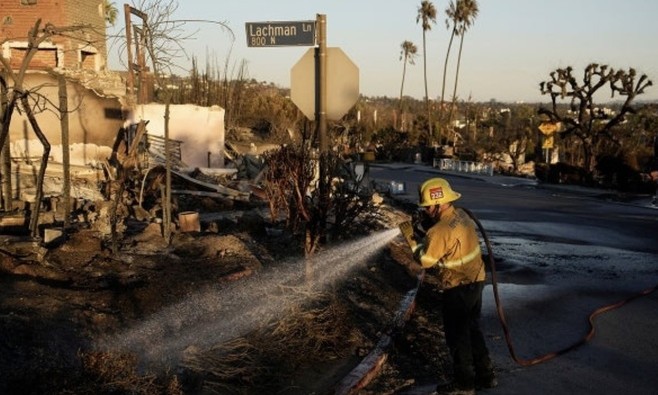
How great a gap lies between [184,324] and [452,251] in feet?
8.37

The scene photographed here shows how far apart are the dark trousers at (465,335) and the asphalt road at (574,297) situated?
0.77ft

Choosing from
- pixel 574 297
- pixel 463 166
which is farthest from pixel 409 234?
pixel 463 166

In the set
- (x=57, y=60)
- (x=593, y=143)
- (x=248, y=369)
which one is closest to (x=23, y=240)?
(x=248, y=369)

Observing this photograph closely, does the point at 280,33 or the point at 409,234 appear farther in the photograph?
the point at 280,33

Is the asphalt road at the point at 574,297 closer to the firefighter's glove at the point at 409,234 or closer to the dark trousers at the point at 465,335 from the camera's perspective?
the dark trousers at the point at 465,335

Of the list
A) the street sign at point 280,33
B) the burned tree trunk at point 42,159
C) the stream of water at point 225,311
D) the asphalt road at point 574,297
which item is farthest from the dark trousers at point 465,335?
the burned tree trunk at point 42,159

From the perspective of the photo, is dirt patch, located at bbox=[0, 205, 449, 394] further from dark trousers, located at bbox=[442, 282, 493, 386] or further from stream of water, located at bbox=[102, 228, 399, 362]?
dark trousers, located at bbox=[442, 282, 493, 386]

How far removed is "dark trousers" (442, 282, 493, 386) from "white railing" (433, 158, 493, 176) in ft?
111

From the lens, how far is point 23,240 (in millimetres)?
8102

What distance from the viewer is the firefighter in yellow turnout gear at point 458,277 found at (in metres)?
5.61

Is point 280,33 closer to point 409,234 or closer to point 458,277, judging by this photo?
point 409,234

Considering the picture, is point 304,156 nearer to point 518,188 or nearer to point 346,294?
point 346,294

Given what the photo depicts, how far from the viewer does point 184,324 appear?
6.45m

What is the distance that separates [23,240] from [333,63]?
411 cm
